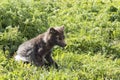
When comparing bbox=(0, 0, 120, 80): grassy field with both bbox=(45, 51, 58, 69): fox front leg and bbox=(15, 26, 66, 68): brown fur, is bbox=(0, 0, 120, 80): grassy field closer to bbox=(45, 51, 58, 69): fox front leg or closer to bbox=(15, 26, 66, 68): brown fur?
bbox=(45, 51, 58, 69): fox front leg

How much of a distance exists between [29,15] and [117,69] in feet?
11.6

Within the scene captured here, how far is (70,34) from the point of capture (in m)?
11.4

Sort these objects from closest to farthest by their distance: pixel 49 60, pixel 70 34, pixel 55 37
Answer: pixel 55 37
pixel 49 60
pixel 70 34

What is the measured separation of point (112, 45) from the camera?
10.9 metres

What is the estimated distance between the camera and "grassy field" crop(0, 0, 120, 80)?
8.78 metres

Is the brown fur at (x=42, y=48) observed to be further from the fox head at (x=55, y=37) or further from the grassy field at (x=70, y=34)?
the grassy field at (x=70, y=34)

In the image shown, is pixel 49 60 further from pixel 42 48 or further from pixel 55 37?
pixel 55 37

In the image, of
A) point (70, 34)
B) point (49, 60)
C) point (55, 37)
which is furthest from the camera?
point (70, 34)

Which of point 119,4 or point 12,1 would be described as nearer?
point 12,1

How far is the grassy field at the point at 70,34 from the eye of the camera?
8781 millimetres

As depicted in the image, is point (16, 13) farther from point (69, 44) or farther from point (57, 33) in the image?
point (57, 33)

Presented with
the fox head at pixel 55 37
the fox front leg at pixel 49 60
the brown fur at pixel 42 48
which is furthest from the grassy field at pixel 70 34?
the fox head at pixel 55 37

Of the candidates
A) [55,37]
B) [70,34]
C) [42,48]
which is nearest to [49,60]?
[42,48]

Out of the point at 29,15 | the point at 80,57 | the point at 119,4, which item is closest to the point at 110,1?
the point at 119,4
